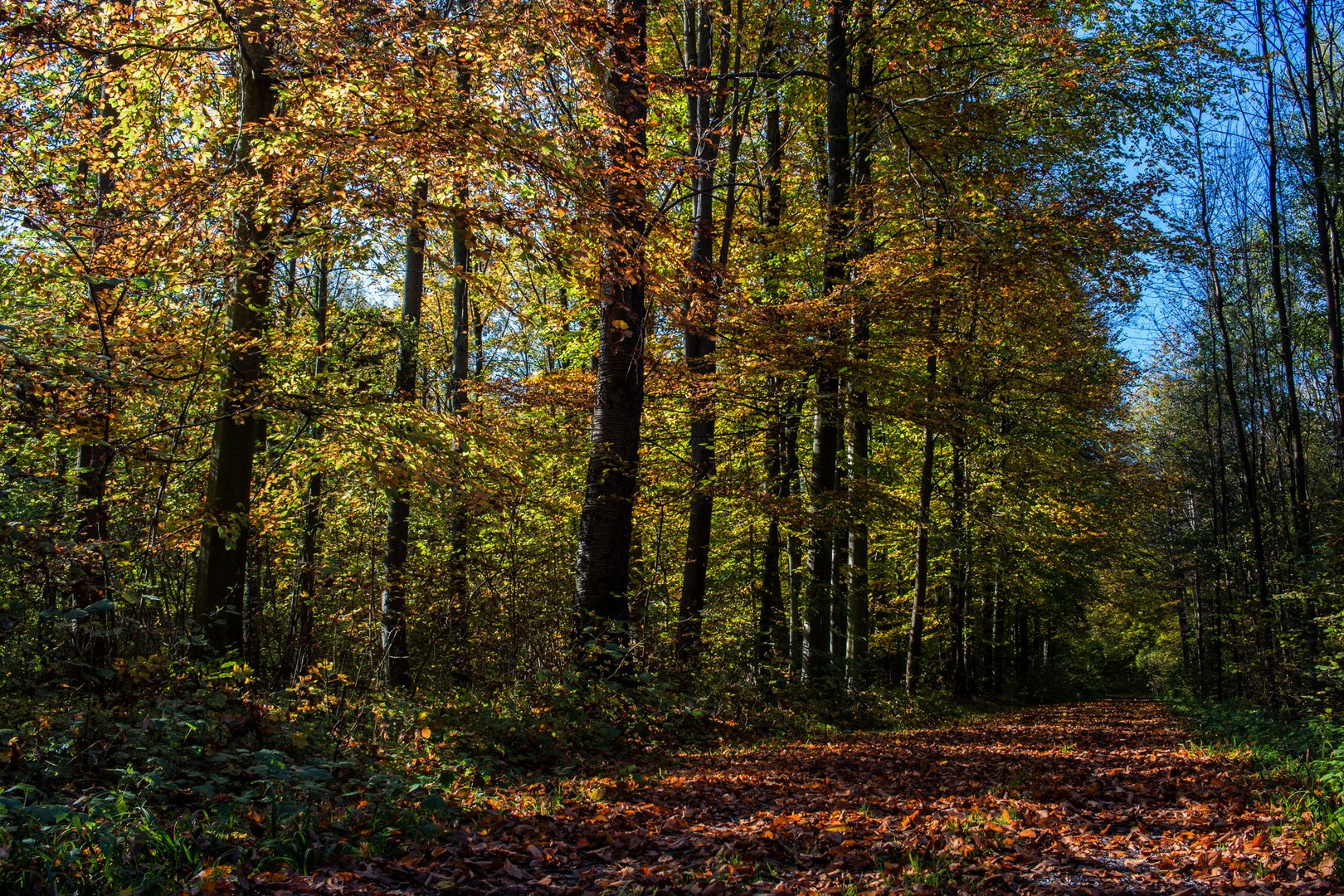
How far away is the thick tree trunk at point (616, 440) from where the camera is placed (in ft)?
26.8

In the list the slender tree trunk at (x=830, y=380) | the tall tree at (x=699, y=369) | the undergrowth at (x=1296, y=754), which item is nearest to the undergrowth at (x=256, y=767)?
the tall tree at (x=699, y=369)

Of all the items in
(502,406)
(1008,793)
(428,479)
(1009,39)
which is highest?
(1009,39)

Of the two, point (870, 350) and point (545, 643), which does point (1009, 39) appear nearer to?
point (870, 350)

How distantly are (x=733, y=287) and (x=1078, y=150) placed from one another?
33.2 feet

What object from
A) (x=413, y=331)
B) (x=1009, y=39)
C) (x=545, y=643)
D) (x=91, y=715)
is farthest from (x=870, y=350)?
(x=91, y=715)

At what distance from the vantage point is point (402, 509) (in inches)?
485

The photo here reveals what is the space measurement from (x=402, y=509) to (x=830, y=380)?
6.85 m

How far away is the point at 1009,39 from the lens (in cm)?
1211

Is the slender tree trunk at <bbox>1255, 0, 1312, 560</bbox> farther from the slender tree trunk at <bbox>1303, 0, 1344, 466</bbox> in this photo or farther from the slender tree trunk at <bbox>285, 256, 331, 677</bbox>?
the slender tree trunk at <bbox>285, 256, 331, 677</bbox>

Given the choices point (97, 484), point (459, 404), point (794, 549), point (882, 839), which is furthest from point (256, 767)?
point (794, 549)

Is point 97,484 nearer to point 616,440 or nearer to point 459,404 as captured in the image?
point 616,440

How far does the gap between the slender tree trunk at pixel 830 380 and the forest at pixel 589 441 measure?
8 cm

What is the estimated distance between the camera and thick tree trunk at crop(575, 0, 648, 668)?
8.18m

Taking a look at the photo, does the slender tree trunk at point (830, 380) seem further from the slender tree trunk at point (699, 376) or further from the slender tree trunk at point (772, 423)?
the slender tree trunk at point (699, 376)
